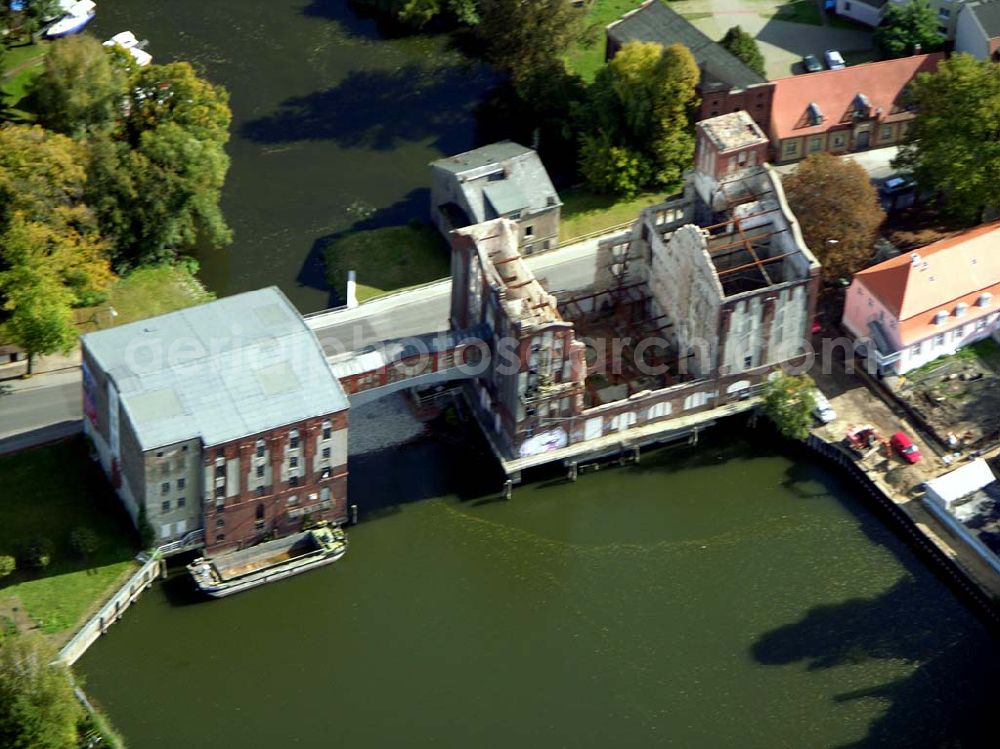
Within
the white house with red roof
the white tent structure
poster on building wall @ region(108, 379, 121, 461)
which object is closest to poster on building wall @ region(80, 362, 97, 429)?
poster on building wall @ region(108, 379, 121, 461)

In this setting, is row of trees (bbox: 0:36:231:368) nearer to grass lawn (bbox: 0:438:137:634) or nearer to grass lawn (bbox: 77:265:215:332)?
grass lawn (bbox: 77:265:215:332)

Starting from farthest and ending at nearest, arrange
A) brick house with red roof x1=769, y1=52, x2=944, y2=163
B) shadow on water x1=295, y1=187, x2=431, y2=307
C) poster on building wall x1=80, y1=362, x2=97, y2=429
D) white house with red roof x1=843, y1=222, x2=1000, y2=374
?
brick house with red roof x1=769, y1=52, x2=944, y2=163
shadow on water x1=295, y1=187, x2=431, y2=307
white house with red roof x1=843, y1=222, x2=1000, y2=374
poster on building wall x1=80, y1=362, x2=97, y2=429

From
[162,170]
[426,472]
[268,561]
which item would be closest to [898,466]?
[426,472]

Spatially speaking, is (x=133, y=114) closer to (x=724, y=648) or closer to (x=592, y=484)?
(x=592, y=484)

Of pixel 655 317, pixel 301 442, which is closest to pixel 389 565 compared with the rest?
pixel 301 442

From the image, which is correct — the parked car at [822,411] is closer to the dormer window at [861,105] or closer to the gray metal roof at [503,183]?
the gray metal roof at [503,183]

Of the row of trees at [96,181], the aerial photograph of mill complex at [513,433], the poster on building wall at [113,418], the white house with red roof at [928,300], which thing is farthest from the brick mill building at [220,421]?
the white house with red roof at [928,300]
